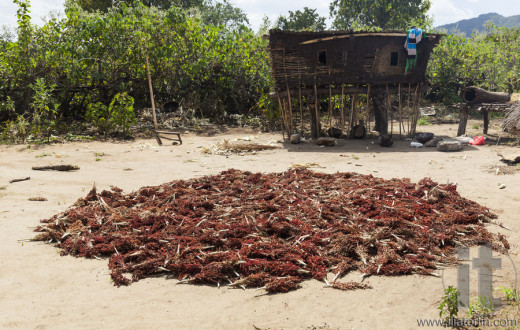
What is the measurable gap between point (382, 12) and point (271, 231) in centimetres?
3049

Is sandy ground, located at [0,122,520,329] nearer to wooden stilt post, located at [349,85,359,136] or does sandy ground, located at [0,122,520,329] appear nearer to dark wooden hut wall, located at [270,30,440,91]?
wooden stilt post, located at [349,85,359,136]

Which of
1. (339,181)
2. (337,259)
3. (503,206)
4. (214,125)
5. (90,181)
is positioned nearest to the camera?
(337,259)

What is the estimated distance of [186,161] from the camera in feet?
A: 30.8

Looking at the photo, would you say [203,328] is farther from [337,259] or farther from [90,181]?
[90,181]

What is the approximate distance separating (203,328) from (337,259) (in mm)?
1471

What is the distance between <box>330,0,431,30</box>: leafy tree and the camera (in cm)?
3023

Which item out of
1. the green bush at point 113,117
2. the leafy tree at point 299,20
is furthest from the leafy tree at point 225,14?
the green bush at point 113,117

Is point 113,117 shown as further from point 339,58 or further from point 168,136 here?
point 339,58

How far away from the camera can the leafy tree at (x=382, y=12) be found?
3023 cm

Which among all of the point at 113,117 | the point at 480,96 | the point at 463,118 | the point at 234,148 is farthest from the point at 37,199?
the point at 480,96

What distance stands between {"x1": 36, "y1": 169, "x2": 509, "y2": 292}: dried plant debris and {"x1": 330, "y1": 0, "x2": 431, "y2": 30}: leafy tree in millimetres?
26897

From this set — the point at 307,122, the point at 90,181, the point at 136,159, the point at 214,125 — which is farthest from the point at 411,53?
the point at 90,181

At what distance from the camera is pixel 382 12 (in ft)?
102

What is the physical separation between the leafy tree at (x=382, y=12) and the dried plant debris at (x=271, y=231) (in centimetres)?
2690
